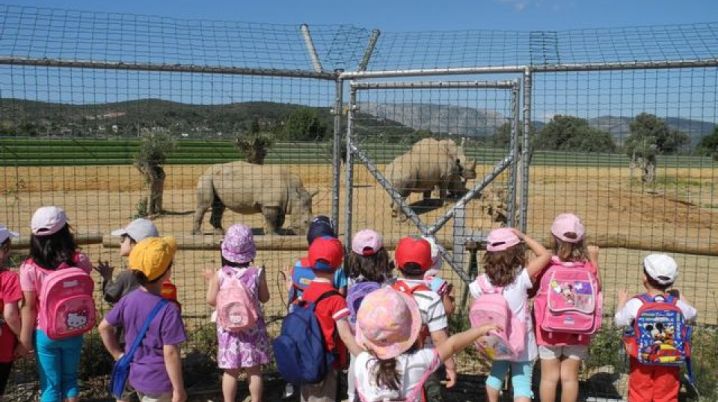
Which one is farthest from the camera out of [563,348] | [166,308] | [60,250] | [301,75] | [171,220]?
[171,220]

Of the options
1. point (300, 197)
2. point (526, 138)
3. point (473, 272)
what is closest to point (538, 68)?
point (526, 138)

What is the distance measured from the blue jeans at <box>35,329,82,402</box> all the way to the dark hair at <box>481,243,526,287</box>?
2.58m

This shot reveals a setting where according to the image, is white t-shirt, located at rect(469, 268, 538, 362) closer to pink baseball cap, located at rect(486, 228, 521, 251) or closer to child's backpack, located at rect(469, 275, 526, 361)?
child's backpack, located at rect(469, 275, 526, 361)

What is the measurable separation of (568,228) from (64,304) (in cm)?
310

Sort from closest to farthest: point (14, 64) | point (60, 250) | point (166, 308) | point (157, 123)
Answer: point (166, 308)
point (60, 250)
point (14, 64)
point (157, 123)

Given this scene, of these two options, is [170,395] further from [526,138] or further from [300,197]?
[300,197]

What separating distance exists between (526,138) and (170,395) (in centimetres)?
298

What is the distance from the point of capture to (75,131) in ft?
17.3

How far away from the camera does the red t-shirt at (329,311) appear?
3736mm

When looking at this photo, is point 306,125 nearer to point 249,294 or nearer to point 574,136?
point 249,294

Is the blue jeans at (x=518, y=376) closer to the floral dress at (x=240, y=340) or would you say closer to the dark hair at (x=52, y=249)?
the floral dress at (x=240, y=340)

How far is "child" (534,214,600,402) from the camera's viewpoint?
4.15 m

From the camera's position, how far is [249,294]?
4109 mm

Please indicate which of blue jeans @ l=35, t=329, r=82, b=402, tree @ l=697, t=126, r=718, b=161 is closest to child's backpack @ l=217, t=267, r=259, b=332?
blue jeans @ l=35, t=329, r=82, b=402
